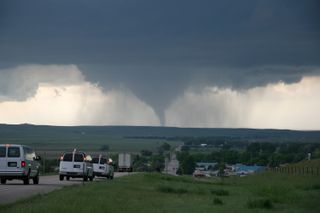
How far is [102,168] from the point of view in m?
65.4

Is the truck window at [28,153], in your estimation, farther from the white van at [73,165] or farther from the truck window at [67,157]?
the truck window at [67,157]

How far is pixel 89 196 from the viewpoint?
1203 inches

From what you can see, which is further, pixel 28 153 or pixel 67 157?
pixel 67 157

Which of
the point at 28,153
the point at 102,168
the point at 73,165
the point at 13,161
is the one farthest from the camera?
the point at 102,168

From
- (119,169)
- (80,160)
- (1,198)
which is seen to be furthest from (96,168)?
(119,169)

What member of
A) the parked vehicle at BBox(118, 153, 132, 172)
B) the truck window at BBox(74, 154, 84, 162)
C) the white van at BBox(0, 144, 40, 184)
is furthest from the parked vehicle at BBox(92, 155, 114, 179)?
the parked vehicle at BBox(118, 153, 132, 172)

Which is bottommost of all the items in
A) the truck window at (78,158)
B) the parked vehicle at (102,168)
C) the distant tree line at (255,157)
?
the parked vehicle at (102,168)

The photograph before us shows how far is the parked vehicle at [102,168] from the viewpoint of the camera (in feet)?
213

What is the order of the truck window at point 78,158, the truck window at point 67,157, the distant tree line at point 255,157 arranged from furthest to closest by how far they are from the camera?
the distant tree line at point 255,157 → the truck window at point 67,157 → the truck window at point 78,158

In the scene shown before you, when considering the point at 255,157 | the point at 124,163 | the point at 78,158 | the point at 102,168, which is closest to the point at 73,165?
the point at 78,158

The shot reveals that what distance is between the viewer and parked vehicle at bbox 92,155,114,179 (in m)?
65.0

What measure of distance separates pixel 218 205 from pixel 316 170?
4469 cm

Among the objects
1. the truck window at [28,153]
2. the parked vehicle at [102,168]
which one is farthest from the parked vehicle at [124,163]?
the truck window at [28,153]

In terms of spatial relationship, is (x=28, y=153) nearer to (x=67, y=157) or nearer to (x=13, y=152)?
(x=13, y=152)
